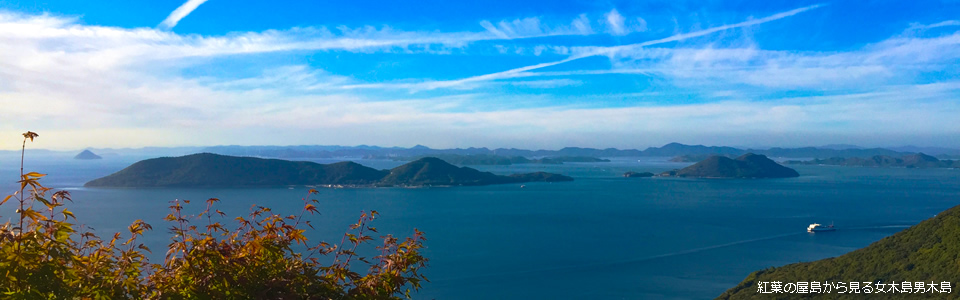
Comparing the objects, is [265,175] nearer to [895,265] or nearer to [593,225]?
[593,225]

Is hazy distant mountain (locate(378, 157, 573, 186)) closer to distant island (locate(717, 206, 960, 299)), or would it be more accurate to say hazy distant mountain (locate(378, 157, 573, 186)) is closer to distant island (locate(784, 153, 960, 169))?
distant island (locate(717, 206, 960, 299))

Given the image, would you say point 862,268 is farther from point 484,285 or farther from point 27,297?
point 27,297

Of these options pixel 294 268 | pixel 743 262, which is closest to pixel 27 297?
pixel 294 268

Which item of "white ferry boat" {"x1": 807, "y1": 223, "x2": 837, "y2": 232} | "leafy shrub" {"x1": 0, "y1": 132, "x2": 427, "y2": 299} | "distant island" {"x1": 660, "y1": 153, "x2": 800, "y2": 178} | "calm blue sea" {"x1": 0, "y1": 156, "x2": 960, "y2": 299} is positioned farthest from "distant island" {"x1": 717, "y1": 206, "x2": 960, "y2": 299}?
"distant island" {"x1": 660, "y1": 153, "x2": 800, "y2": 178}

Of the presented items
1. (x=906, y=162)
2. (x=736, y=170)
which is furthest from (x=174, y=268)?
(x=906, y=162)

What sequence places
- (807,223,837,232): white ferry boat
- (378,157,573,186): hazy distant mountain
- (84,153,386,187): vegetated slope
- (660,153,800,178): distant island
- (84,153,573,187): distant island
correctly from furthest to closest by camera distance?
1. (660,153,800,178): distant island
2. (378,157,573,186): hazy distant mountain
3. (84,153,573,187): distant island
4. (84,153,386,187): vegetated slope
5. (807,223,837,232): white ferry boat

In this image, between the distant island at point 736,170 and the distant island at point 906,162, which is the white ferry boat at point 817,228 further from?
the distant island at point 906,162

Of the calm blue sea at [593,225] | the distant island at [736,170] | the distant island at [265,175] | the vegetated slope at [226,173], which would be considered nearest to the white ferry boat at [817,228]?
the calm blue sea at [593,225]
